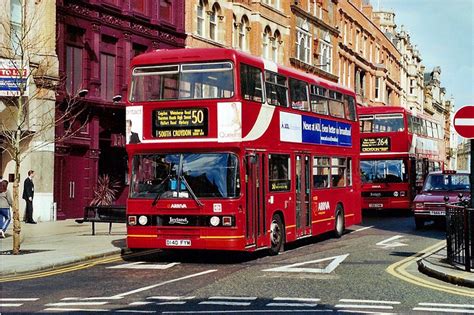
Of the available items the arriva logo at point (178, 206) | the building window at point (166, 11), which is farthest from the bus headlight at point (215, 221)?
the building window at point (166, 11)

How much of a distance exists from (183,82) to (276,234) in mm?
4100

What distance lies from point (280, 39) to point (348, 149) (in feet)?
87.4

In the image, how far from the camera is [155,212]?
14703mm

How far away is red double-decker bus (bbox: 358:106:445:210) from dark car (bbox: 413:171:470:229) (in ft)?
18.3

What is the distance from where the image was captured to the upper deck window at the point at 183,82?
14.5 meters

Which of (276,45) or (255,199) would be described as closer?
(255,199)

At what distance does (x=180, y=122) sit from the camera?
48.1ft

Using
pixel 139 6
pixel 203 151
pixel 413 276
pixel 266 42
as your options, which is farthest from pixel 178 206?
pixel 266 42

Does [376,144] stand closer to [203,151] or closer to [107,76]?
[107,76]

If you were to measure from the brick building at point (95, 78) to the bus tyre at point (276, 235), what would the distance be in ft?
41.6

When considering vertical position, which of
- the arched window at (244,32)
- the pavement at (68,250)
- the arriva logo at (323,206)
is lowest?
the pavement at (68,250)

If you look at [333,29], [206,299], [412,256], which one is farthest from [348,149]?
[333,29]

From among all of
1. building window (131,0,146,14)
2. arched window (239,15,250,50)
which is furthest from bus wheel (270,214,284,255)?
arched window (239,15,250,50)

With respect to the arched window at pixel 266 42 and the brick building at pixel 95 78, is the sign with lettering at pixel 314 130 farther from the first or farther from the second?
the arched window at pixel 266 42
